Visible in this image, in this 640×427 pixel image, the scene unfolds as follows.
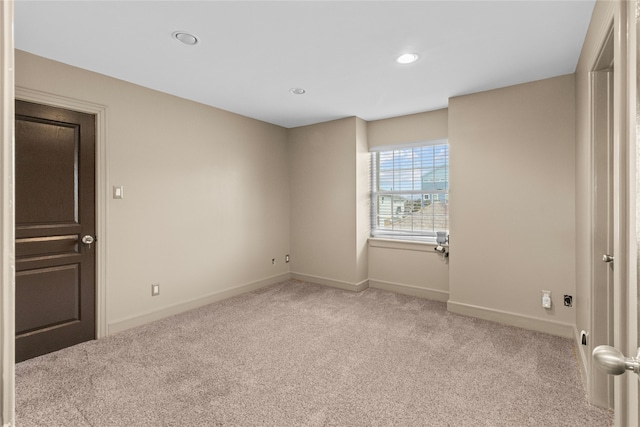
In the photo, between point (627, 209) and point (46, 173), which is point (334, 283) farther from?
point (627, 209)

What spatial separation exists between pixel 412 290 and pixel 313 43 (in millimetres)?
3142

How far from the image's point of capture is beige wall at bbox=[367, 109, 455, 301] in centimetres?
399

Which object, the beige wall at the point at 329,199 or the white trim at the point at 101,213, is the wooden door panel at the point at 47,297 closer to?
the white trim at the point at 101,213

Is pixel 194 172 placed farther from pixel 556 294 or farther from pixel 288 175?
pixel 556 294

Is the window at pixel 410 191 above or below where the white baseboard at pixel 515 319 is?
above

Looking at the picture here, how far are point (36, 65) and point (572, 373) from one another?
4.64 metres

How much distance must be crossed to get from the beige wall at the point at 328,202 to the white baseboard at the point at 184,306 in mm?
654

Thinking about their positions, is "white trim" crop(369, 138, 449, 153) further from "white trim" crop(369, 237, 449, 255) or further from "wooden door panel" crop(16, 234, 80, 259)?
"wooden door panel" crop(16, 234, 80, 259)

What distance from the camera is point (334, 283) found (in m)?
4.60

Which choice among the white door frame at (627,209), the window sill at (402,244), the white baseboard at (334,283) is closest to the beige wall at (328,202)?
the white baseboard at (334,283)

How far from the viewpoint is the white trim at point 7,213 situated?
0.50 m

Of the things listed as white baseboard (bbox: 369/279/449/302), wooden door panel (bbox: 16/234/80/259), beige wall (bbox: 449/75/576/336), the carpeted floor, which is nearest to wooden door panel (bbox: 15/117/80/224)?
wooden door panel (bbox: 16/234/80/259)

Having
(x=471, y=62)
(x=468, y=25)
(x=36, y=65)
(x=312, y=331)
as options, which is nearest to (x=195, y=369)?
(x=312, y=331)

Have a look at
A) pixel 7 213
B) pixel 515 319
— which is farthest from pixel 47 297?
pixel 515 319
